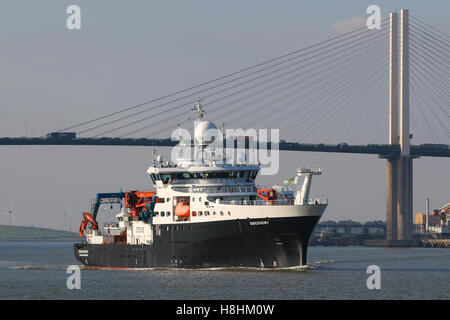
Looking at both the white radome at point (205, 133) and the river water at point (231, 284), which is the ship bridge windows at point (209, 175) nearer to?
the white radome at point (205, 133)

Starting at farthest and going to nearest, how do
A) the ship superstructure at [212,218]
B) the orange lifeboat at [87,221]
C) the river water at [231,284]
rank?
the orange lifeboat at [87,221], the ship superstructure at [212,218], the river water at [231,284]

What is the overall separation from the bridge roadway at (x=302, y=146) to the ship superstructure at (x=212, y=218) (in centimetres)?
6403

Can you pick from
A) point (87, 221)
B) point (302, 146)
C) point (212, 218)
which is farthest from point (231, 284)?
point (302, 146)

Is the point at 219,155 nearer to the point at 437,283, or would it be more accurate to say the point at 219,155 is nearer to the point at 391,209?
the point at 437,283

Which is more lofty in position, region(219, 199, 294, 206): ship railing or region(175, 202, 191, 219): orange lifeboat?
region(219, 199, 294, 206): ship railing

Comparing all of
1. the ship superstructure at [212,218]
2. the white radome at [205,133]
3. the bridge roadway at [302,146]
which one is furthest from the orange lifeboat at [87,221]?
the bridge roadway at [302,146]

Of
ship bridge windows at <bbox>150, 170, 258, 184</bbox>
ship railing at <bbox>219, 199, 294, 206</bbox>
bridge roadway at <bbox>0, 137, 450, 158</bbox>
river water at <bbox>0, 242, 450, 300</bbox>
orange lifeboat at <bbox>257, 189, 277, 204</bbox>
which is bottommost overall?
river water at <bbox>0, 242, 450, 300</bbox>

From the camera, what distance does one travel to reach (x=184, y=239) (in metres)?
55.8

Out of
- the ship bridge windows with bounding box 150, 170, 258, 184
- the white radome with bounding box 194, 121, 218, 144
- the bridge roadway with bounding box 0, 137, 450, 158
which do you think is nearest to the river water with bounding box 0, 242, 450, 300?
the ship bridge windows with bounding box 150, 170, 258, 184

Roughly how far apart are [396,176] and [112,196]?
69.2m

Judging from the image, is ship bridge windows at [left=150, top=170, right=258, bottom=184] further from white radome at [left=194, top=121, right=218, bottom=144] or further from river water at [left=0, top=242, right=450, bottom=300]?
river water at [left=0, top=242, right=450, bottom=300]

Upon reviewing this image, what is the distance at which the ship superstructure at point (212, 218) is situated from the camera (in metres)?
53.9

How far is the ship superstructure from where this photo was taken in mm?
53906
